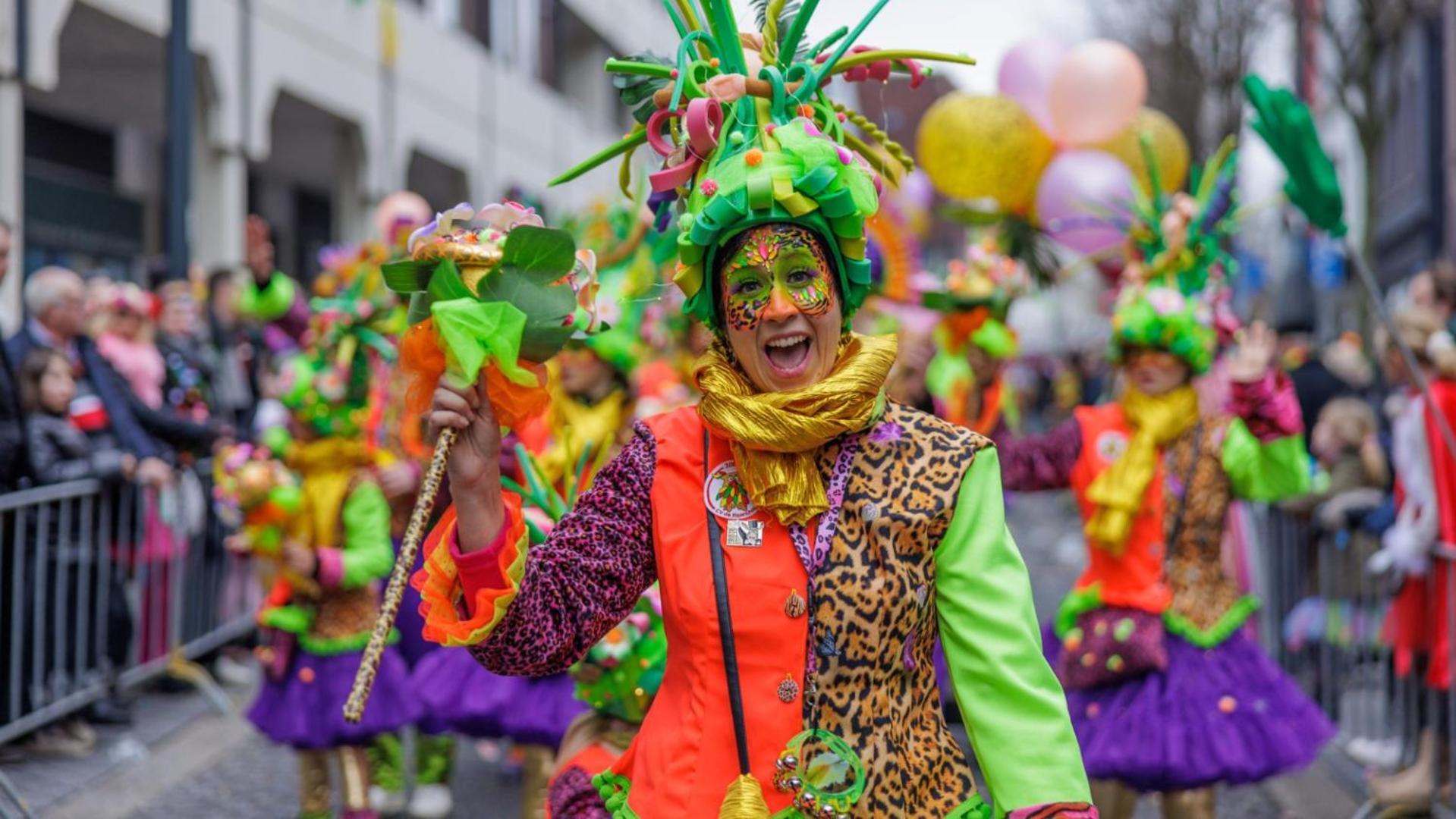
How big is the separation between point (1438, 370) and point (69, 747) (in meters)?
5.89

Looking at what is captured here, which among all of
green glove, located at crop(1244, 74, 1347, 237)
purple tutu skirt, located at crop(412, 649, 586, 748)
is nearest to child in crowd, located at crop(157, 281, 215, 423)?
purple tutu skirt, located at crop(412, 649, 586, 748)

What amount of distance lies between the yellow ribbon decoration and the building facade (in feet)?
21.4

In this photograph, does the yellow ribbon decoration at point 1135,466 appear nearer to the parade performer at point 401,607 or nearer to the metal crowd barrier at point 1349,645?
the metal crowd barrier at point 1349,645

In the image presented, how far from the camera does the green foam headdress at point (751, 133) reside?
2.76m

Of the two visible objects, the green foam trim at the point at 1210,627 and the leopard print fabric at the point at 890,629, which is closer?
the leopard print fabric at the point at 890,629

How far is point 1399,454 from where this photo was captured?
6.50m

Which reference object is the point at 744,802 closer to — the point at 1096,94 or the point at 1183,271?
the point at 1183,271

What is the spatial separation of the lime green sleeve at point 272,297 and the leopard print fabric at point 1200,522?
5444 millimetres

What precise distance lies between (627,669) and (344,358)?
8.02 ft

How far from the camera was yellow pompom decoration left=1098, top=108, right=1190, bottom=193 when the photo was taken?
23.8ft

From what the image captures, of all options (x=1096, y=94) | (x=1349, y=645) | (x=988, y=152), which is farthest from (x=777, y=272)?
(x=1349, y=645)

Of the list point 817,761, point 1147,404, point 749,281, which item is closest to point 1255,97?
point 1147,404

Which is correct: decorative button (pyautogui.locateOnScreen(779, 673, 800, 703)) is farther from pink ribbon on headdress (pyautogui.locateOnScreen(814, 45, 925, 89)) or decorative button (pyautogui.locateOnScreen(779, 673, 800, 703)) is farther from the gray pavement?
the gray pavement

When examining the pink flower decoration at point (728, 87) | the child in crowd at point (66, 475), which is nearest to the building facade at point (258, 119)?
the child in crowd at point (66, 475)
